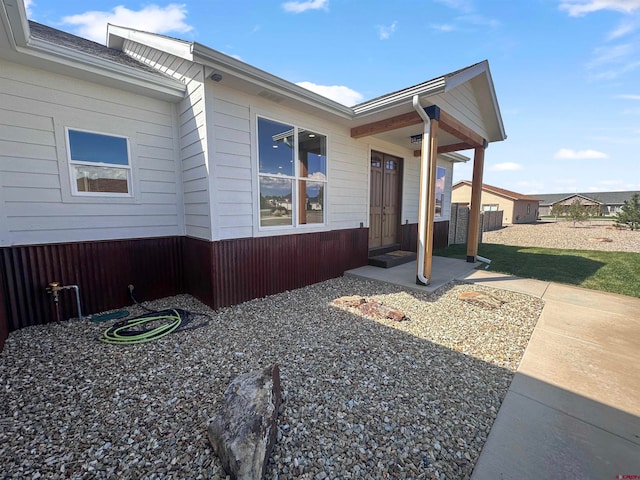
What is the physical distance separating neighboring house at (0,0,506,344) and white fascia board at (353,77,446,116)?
0.02 m

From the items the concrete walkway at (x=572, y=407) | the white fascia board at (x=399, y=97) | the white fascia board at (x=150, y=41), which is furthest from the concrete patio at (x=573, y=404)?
the white fascia board at (x=150, y=41)

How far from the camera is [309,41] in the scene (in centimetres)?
630

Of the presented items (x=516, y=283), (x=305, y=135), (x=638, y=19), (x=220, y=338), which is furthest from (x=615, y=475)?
(x=638, y=19)

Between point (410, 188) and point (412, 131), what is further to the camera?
point (410, 188)

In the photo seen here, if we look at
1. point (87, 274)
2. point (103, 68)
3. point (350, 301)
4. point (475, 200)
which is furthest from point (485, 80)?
point (87, 274)

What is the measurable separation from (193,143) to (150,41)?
2.20 meters

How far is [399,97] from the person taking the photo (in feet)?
14.6

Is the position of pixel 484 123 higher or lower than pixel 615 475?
higher

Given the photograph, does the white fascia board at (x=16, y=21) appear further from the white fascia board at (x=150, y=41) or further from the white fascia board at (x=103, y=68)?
the white fascia board at (x=150, y=41)

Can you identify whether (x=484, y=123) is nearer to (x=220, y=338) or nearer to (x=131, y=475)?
(x=220, y=338)

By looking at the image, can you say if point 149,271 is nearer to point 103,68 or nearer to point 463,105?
point 103,68

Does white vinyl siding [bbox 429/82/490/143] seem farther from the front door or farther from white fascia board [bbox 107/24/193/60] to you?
white fascia board [bbox 107/24/193/60]

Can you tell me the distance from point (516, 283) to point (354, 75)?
6.64 m

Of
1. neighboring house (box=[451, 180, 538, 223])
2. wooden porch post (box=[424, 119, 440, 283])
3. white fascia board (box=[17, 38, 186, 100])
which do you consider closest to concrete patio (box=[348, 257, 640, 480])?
wooden porch post (box=[424, 119, 440, 283])
